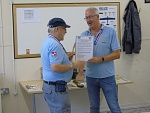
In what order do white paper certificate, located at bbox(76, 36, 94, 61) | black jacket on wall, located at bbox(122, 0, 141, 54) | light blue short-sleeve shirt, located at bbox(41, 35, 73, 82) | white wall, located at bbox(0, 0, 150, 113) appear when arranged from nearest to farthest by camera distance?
1. light blue short-sleeve shirt, located at bbox(41, 35, 73, 82)
2. white paper certificate, located at bbox(76, 36, 94, 61)
3. white wall, located at bbox(0, 0, 150, 113)
4. black jacket on wall, located at bbox(122, 0, 141, 54)

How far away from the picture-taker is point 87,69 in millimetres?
3193

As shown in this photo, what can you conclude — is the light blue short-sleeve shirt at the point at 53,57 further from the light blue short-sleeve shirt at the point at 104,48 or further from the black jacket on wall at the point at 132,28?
the black jacket on wall at the point at 132,28

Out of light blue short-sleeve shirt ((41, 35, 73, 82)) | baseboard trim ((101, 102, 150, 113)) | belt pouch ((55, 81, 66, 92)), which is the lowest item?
baseboard trim ((101, 102, 150, 113))

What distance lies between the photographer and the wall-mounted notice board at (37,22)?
3.89 metres

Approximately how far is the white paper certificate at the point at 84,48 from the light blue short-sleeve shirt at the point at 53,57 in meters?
0.38

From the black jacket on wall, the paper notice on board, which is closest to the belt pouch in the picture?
the paper notice on board

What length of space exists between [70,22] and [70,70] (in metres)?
1.53

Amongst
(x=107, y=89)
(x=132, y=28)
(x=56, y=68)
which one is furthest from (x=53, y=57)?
(x=132, y=28)

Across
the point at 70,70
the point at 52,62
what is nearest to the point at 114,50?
the point at 70,70

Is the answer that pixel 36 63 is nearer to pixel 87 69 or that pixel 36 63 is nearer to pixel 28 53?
pixel 28 53

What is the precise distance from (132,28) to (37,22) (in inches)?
59.0

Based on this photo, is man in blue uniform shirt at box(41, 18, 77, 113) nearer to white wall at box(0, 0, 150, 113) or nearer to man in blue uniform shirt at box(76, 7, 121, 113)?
man in blue uniform shirt at box(76, 7, 121, 113)

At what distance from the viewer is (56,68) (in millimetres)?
2572

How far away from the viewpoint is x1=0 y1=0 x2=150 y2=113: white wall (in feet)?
12.8
